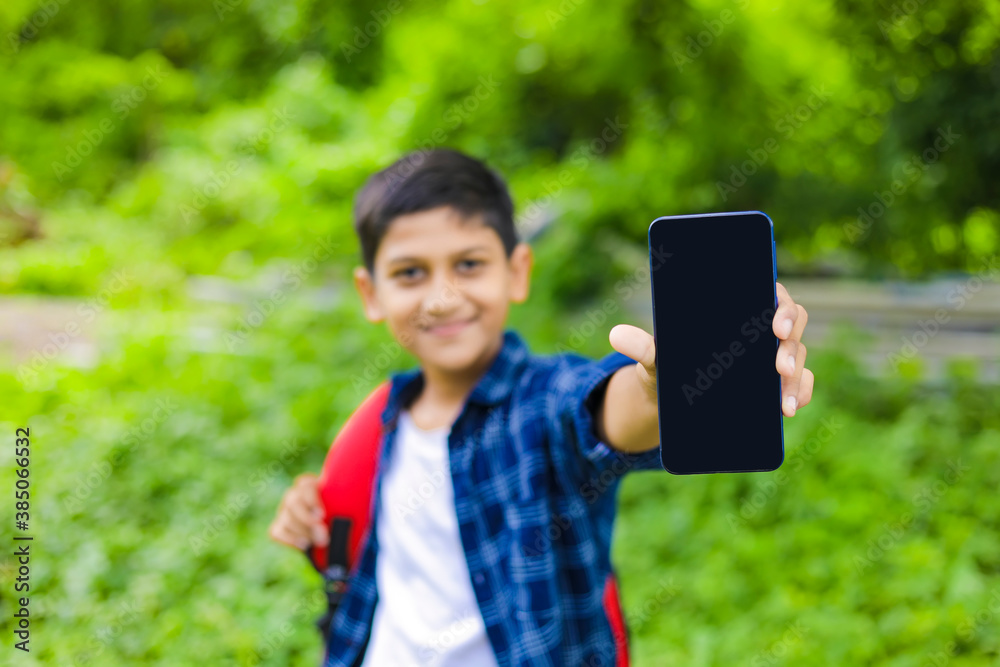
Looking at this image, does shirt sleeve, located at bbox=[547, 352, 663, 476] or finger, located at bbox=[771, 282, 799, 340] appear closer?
finger, located at bbox=[771, 282, 799, 340]

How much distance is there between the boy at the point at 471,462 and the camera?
1.19m

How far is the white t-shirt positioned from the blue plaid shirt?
0.05 meters

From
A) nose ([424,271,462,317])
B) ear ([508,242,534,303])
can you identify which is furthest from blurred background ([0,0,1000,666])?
nose ([424,271,462,317])

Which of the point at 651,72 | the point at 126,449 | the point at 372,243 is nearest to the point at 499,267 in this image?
the point at 372,243

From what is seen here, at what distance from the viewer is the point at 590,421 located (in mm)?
1112

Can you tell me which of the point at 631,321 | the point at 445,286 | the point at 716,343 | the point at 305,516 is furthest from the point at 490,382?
the point at 631,321

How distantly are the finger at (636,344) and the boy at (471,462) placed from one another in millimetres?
142

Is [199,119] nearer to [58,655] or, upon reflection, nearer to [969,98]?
[58,655]

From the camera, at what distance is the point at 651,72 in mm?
3867

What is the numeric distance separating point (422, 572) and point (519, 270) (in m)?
0.58

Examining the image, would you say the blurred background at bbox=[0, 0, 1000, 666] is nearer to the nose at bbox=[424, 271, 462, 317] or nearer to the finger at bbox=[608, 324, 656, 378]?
the nose at bbox=[424, 271, 462, 317]

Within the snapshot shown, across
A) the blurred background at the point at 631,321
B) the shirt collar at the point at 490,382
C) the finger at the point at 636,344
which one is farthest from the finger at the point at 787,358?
the blurred background at the point at 631,321

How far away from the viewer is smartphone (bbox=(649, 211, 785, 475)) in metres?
0.84

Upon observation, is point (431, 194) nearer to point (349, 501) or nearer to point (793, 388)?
point (349, 501)
